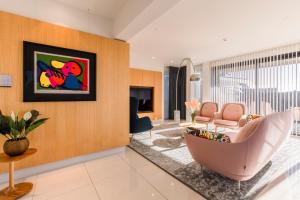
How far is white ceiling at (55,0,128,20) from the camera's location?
2.60 metres

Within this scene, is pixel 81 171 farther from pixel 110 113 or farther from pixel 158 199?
pixel 158 199

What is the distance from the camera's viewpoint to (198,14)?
115 inches

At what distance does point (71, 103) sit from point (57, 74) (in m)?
0.54

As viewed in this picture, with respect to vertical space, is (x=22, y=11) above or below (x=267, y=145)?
above

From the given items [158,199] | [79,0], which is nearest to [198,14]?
[79,0]

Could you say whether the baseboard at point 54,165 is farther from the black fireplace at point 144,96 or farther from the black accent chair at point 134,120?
the black fireplace at point 144,96

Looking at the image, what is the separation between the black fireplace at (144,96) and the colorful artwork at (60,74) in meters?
3.32

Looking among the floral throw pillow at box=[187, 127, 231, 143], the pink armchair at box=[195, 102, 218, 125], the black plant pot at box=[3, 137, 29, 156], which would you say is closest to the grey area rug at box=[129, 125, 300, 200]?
→ the floral throw pillow at box=[187, 127, 231, 143]

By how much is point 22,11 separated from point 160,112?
5.41 metres

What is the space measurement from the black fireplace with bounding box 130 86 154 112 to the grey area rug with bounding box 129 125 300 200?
2.52 metres

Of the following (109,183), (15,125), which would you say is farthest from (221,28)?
(15,125)

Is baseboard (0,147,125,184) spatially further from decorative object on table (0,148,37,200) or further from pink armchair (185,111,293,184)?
pink armchair (185,111,293,184)

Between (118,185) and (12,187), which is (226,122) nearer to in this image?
(118,185)

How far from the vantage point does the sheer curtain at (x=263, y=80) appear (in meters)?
4.52
